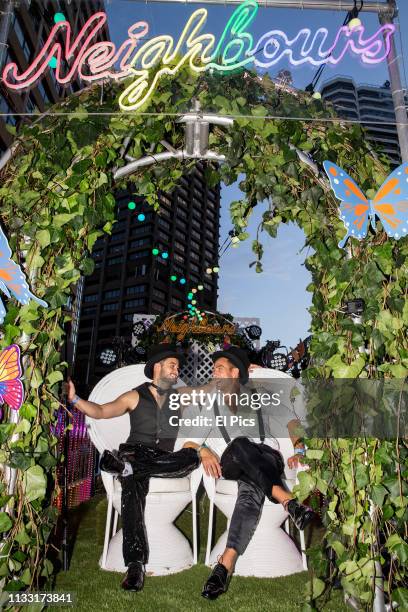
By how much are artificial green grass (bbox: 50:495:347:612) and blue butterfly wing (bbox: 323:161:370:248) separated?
1887 millimetres

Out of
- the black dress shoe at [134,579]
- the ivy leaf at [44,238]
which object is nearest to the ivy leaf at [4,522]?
the black dress shoe at [134,579]

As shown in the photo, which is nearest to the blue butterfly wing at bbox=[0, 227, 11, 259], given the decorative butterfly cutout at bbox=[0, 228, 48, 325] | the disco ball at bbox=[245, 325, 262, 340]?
the decorative butterfly cutout at bbox=[0, 228, 48, 325]

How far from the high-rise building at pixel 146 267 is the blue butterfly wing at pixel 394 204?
6500cm

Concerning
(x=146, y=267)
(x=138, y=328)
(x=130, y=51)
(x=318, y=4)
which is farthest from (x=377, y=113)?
(x=146, y=267)

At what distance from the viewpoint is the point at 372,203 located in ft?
6.40

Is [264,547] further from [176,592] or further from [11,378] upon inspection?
[11,378]

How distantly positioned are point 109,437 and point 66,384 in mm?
1371

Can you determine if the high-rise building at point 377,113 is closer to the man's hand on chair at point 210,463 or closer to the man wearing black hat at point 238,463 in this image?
the man wearing black hat at point 238,463

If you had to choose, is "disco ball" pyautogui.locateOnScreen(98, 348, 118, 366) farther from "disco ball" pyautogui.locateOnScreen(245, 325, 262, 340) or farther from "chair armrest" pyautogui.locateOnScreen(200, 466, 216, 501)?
"chair armrest" pyautogui.locateOnScreen(200, 466, 216, 501)

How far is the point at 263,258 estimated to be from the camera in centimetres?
269

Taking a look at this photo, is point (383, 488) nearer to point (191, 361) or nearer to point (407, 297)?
point (407, 297)

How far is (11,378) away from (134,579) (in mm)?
1544

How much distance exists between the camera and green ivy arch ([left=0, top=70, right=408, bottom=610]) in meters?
1.77

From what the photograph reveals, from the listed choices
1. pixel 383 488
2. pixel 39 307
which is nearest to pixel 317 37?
pixel 39 307
